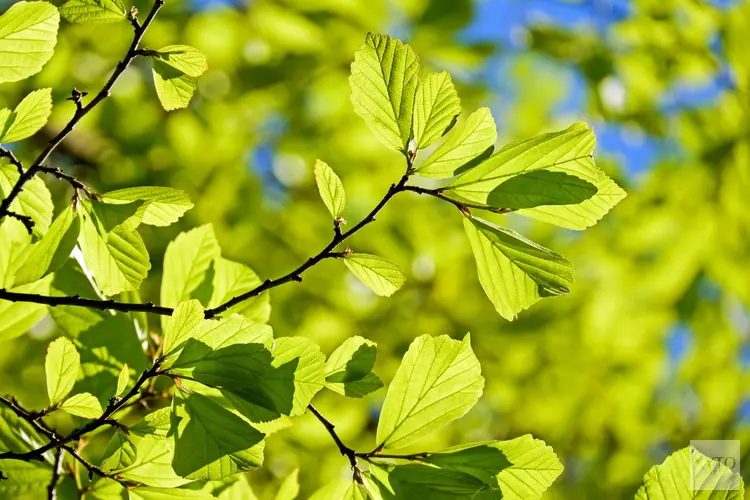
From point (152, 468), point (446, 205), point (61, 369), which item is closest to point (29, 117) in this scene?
point (61, 369)

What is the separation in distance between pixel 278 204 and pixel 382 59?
5.93 ft

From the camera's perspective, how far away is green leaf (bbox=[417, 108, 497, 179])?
0.58 m

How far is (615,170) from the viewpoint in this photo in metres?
2.41

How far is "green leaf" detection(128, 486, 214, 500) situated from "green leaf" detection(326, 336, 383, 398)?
0.50ft

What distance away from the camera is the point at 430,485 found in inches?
21.9

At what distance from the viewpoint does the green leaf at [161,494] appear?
0.61 metres

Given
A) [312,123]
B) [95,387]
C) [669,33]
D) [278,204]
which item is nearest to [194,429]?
[95,387]

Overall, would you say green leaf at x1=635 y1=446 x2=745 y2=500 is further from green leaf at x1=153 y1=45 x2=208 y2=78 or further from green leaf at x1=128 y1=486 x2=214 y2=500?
green leaf at x1=153 y1=45 x2=208 y2=78

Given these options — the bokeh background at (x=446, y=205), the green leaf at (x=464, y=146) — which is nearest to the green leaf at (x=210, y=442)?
the green leaf at (x=464, y=146)

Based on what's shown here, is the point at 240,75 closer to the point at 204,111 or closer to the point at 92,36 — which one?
the point at 204,111

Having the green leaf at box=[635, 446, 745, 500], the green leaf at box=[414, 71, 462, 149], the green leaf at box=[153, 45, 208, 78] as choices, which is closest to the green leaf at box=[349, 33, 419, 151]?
the green leaf at box=[414, 71, 462, 149]

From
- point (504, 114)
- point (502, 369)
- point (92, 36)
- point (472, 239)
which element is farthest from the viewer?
point (504, 114)

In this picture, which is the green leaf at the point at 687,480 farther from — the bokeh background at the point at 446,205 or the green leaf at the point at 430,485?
the bokeh background at the point at 446,205

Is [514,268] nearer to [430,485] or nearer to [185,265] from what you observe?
[430,485]
